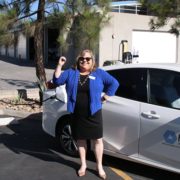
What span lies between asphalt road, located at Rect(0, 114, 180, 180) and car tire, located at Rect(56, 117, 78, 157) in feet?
0.33

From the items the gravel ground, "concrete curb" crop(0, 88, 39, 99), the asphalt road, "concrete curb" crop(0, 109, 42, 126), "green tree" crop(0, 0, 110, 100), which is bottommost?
the asphalt road

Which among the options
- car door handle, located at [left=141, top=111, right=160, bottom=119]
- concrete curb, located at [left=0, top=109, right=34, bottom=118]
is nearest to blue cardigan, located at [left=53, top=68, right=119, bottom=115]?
car door handle, located at [left=141, top=111, right=160, bottom=119]

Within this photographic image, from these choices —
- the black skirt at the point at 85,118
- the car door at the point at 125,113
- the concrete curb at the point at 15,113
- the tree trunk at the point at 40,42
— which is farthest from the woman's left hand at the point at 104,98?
the tree trunk at the point at 40,42

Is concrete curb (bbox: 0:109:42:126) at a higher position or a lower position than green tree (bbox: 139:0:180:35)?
lower

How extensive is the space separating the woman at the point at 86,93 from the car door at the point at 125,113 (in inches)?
13.0

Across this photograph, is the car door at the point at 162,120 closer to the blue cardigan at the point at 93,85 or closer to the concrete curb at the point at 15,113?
the blue cardigan at the point at 93,85

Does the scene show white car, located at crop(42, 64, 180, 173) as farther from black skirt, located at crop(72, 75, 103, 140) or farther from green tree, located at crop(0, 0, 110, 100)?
green tree, located at crop(0, 0, 110, 100)

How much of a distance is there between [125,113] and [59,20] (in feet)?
18.8

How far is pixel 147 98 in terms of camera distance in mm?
5914

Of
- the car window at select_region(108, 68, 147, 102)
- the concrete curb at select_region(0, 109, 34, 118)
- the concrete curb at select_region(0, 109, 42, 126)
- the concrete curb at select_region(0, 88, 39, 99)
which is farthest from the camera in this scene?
the concrete curb at select_region(0, 88, 39, 99)

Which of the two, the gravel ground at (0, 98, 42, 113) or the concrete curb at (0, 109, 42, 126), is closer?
the concrete curb at (0, 109, 42, 126)

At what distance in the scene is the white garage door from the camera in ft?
99.0

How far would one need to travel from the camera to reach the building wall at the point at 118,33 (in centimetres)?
2800

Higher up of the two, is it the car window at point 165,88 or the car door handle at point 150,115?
the car window at point 165,88
